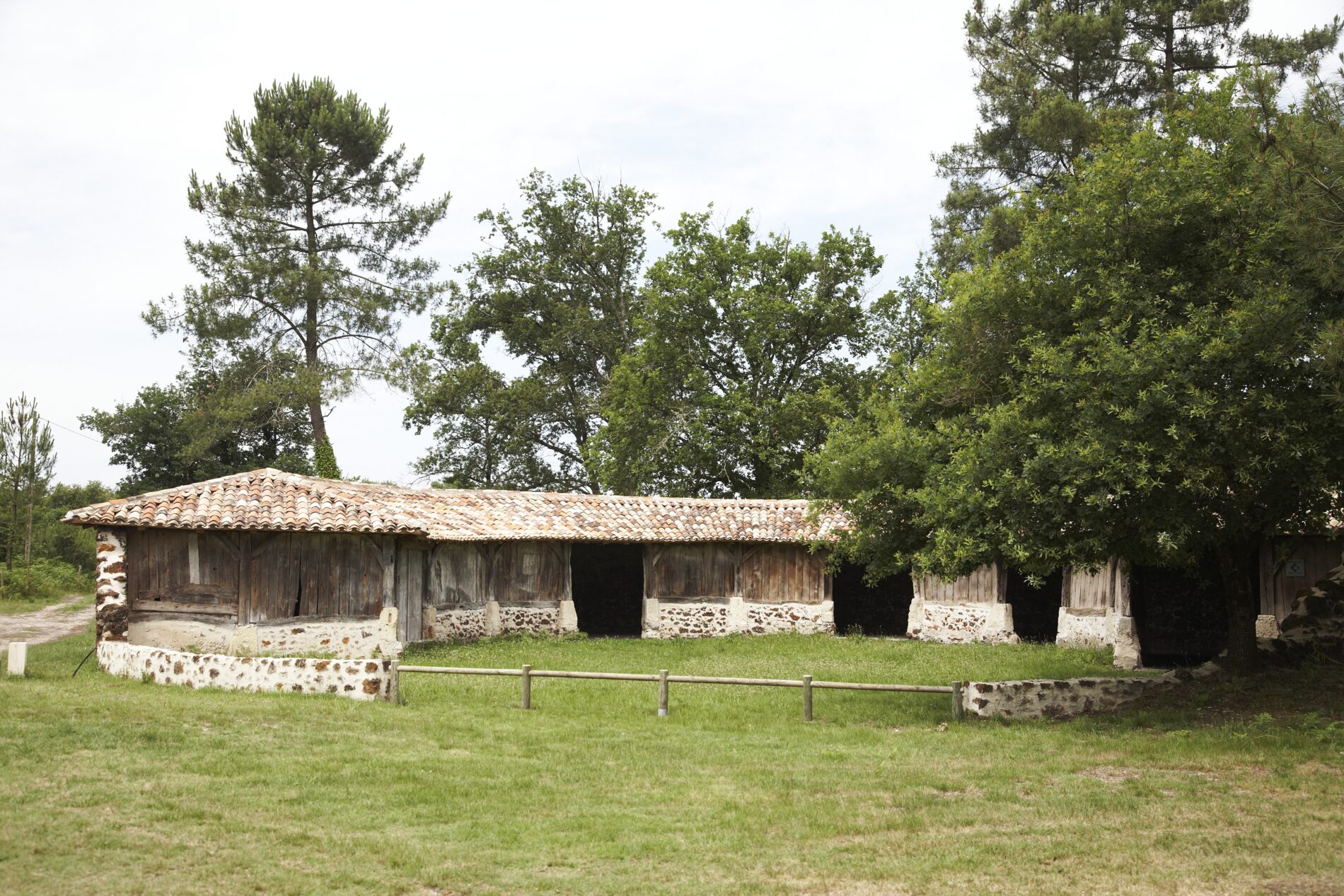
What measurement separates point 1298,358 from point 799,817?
875 cm

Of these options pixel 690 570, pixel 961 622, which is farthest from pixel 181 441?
pixel 961 622

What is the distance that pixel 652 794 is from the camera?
1102 cm

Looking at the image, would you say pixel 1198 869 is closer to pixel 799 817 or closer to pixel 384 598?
pixel 799 817

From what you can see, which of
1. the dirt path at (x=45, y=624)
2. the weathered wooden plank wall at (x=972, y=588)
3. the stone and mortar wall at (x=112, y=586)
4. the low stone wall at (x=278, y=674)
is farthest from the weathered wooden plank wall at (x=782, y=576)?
the dirt path at (x=45, y=624)

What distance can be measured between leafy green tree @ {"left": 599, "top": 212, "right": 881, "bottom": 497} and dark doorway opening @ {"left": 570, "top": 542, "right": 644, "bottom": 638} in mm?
5132

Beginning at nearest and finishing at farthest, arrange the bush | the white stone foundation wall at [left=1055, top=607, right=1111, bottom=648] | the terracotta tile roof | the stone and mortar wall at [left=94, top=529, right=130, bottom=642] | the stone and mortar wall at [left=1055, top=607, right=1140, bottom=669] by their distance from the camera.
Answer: the stone and mortar wall at [left=94, top=529, right=130, bottom=642] → the terracotta tile roof → the stone and mortar wall at [left=1055, top=607, right=1140, bottom=669] → the white stone foundation wall at [left=1055, top=607, right=1111, bottom=648] → the bush

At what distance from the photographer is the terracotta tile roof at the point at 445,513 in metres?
19.4

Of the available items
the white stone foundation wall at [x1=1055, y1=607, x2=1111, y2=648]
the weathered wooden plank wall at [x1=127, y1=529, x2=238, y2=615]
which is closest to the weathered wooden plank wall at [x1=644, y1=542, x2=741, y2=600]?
the white stone foundation wall at [x1=1055, y1=607, x2=1111, y2=648]

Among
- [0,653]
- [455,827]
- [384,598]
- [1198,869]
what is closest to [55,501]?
[0,653]

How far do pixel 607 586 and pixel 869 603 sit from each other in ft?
24.6

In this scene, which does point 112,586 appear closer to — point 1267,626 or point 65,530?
point 1267,626

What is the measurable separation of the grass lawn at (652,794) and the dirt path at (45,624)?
11.1 meters

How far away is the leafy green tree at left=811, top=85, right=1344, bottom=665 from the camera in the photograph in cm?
1365

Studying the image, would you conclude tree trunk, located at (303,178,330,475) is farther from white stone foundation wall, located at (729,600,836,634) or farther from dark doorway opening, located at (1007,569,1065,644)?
dark doorway opening, located at (1007,569,1065,644)
